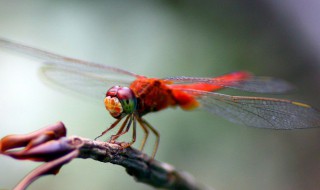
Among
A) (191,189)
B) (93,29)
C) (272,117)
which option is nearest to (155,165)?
(191,189)

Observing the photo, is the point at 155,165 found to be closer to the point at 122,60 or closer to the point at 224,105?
the point at 224,105

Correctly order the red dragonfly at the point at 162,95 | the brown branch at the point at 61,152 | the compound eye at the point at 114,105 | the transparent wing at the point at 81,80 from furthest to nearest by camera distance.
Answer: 1. the transparent wing at the point at 81,80
2. the red dragonfly at the point at 162,95
3. the compound eye at the point at 114,105
4. the brown branch at the point at 61,152

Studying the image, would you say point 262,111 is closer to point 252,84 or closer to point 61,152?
point 252,84

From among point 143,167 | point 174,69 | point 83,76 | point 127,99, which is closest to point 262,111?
point 127,99

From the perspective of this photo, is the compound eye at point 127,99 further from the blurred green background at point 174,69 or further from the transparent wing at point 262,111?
the blurred green background at point 174,69

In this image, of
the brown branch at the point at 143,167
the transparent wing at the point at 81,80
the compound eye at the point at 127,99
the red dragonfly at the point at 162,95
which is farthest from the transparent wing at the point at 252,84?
the brown branch at the point at 143,167

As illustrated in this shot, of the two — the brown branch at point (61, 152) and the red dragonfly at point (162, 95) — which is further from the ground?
the red dragonfly at point (162, 95)

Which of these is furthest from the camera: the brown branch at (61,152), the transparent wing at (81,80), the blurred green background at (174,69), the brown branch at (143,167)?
the blurred green background at (174,69)

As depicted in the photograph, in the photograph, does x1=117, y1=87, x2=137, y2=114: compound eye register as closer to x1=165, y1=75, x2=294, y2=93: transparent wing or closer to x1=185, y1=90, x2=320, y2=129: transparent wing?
x1=165, y1=75, x2=294, y2=93: transparent wing
